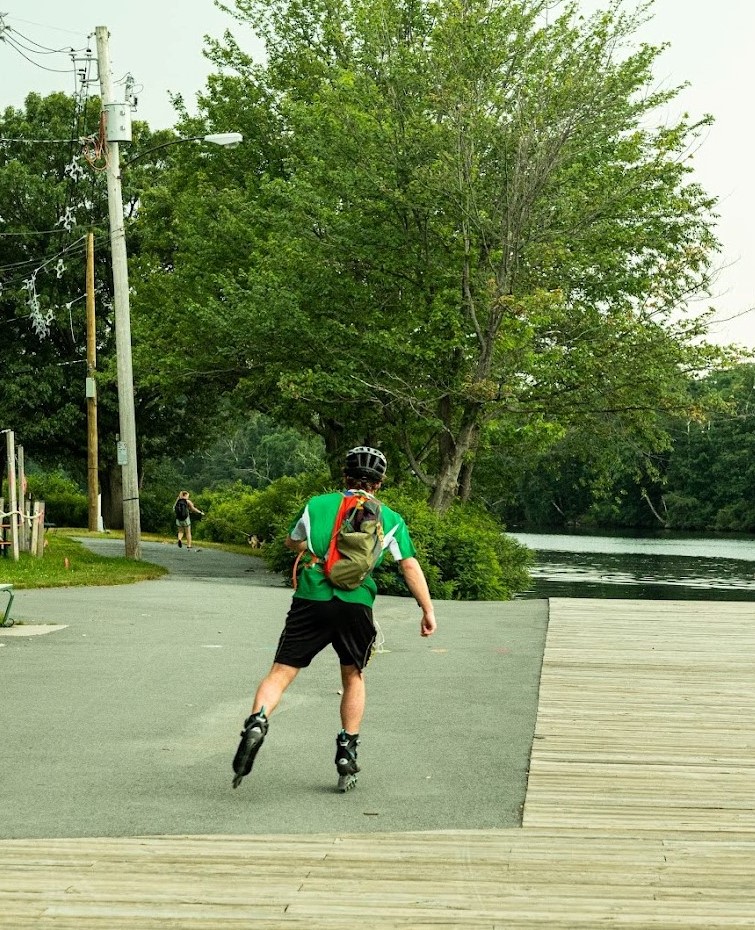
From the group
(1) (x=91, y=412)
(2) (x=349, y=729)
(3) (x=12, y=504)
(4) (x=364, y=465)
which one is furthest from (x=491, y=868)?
(1) (x=91, y=412)

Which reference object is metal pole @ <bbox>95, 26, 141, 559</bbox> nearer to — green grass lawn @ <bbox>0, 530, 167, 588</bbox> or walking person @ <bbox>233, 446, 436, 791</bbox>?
green grass lawn @ <bbox>0, 530, 167, 588</bbox>

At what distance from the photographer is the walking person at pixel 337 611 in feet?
24.2

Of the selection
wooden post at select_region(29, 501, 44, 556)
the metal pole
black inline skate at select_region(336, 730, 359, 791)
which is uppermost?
the metal pole

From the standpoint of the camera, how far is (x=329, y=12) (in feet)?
123

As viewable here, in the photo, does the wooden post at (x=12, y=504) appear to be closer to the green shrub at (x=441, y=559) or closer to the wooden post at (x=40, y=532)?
the wooden post at (x=40, y=532)

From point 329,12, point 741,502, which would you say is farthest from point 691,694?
point 741,502

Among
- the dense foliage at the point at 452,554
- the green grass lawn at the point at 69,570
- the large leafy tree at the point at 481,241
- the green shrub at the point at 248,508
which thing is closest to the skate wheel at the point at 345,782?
the green grass lawn at the point at 69,570

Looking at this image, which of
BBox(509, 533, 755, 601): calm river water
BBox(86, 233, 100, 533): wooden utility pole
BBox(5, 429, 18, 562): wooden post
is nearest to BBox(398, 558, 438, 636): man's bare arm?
BBox(5, 429, 18, 562): wooden post

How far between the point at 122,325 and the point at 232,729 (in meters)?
Result: 18.2

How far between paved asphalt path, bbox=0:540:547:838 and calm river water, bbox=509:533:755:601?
704 inches

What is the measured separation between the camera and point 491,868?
5879 mm

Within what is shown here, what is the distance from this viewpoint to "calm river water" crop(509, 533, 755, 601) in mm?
36938

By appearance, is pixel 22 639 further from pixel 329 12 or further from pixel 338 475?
pixel 329 12

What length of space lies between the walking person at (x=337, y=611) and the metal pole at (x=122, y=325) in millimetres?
18947
